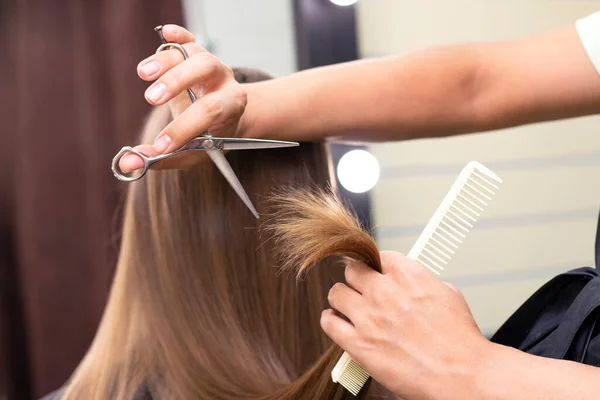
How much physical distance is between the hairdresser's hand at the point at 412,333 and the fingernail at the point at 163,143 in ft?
0.75

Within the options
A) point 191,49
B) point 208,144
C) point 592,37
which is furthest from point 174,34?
point 592,37

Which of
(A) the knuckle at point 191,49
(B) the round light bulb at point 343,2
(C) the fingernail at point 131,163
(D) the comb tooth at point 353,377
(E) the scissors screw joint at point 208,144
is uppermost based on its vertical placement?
(B) the round light bulb at point 343,2

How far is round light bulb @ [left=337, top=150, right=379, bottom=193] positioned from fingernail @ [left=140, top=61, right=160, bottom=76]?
888mm

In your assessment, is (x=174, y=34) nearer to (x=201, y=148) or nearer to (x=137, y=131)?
(x=201, y=148)

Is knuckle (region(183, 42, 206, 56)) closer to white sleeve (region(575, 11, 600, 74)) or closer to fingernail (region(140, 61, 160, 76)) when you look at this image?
fingernail (region(140, 61, 160, 76))

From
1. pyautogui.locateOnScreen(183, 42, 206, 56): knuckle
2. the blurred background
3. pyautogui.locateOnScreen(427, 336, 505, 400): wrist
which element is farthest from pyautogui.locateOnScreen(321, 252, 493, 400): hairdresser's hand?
the blurred background

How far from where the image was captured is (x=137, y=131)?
141 cm

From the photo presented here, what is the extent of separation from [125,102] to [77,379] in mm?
826

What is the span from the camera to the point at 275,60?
1549 millimetres

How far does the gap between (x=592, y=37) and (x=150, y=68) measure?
573mm

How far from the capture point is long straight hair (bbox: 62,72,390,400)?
0.72m

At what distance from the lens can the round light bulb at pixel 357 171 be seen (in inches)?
56.3

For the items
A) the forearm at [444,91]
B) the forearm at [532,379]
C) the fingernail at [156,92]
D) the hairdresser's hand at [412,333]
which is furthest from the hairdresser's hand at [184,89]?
the forearm at [532,379]

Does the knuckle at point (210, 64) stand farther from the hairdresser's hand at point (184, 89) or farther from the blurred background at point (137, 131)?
the blurred background at point (137, 131)
